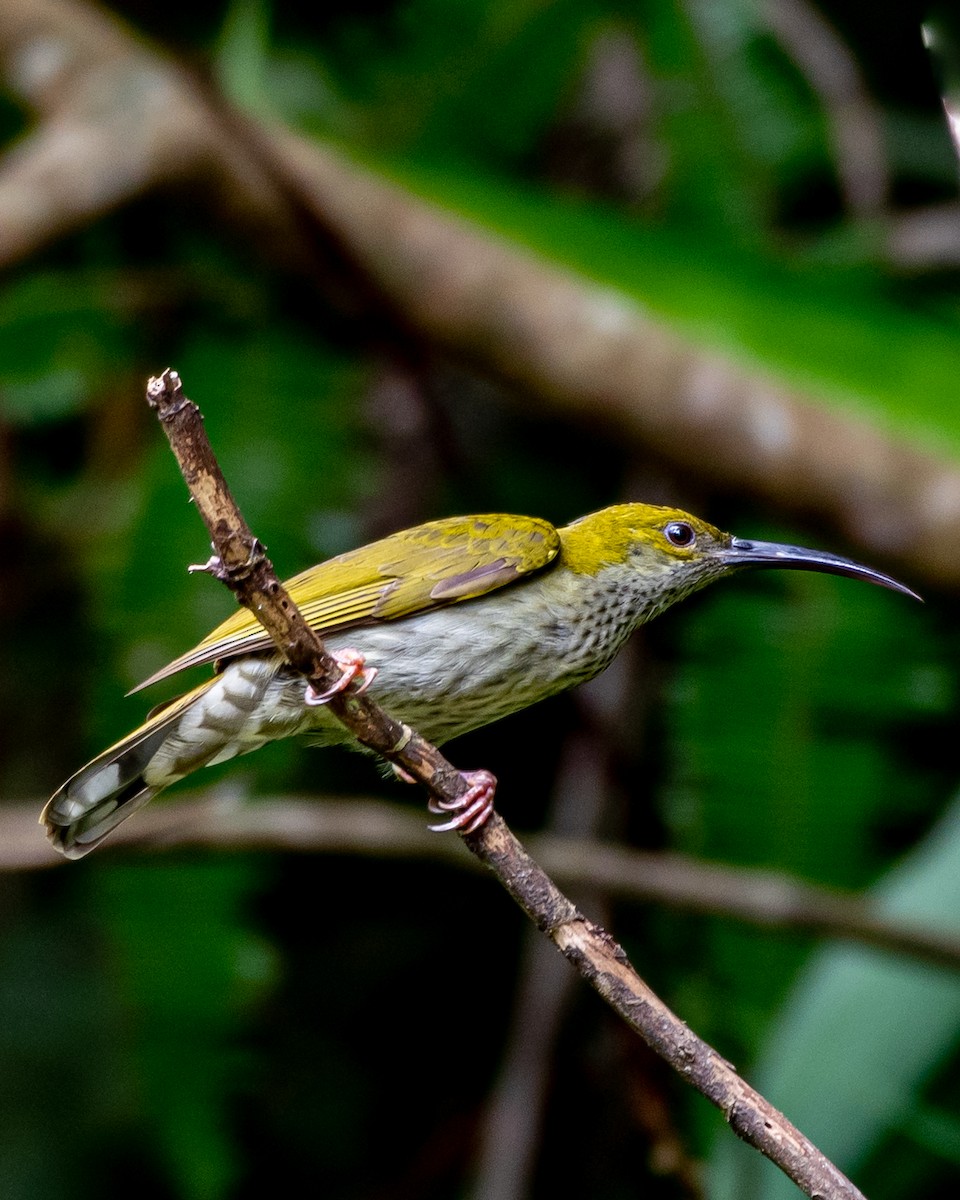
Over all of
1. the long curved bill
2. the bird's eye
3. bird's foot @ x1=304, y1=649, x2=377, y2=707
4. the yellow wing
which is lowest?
the long curved bill

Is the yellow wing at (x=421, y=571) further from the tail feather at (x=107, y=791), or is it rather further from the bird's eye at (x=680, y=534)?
the bird's eye at (x=680, y=534)

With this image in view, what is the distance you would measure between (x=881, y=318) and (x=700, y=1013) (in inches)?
88.6

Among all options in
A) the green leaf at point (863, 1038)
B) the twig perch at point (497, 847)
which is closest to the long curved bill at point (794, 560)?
the twig perch at point (497, 847)

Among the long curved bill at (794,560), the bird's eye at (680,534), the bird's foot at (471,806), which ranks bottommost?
the long curved bill at (794,560)

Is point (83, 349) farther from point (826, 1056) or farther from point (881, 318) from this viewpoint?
point (826, 1056)

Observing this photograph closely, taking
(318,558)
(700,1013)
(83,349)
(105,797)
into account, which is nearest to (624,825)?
(700,1013)

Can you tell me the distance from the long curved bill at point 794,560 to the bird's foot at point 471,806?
0.90 metres

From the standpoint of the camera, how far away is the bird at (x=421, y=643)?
8.70ft

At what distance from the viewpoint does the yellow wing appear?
277cm

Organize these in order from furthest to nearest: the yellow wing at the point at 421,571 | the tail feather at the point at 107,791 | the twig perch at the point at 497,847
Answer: the yellow wing at the point at 421,571 → the tail feather at the point at 107,791 → the twig perch at the point at 497,847

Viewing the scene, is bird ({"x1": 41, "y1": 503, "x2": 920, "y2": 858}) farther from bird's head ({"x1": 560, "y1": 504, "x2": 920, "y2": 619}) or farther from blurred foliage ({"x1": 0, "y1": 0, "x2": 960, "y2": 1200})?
blurred foliage ({"x1": 0, "y1": 0, "x2": 960, "y2": 1200})

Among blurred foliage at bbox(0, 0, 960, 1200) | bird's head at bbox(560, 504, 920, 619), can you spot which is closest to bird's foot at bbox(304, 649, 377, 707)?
bird's head at bbox(560, 504, 920, 619)

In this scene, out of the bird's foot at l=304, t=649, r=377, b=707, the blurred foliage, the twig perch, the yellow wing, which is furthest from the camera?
the blurred foliage

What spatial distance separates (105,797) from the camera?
266cm
